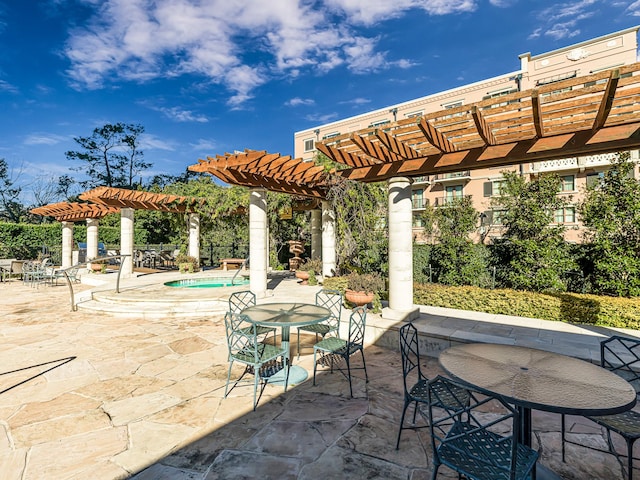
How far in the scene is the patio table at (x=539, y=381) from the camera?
187 cm

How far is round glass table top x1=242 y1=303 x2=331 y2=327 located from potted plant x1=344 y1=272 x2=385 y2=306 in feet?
6.12

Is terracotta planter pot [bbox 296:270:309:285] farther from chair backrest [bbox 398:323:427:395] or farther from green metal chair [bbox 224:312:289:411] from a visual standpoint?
green metal chair [bbox 224:312:289:411]

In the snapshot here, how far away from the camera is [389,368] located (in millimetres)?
4441

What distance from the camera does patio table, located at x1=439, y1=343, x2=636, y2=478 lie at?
1869 mm

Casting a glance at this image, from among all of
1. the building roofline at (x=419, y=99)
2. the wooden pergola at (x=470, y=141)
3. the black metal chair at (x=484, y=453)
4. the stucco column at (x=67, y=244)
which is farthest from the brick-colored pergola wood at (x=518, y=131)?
the building roofline at (x=419, y=99)

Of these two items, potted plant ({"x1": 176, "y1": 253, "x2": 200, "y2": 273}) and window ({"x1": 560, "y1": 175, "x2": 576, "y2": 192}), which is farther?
window ({"x1": 560, "y1": 175, "x2": 576, "y2": 192})

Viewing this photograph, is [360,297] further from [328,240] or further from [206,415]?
[328,240]

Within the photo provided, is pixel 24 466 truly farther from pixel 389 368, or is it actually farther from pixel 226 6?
pixel 226 6

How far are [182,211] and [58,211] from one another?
6393 mm

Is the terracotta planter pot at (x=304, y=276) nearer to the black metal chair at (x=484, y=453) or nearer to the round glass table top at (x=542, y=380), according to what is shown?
the round glass table top at (x=542, y=380)

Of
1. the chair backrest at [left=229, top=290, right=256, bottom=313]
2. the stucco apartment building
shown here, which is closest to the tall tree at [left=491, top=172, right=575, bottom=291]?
the chair backrest at [left=229, top=290, right=256, bottom=313]

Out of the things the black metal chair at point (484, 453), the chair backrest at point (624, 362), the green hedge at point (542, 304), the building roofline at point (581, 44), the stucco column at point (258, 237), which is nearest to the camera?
the black metal chair at point (484, 453)

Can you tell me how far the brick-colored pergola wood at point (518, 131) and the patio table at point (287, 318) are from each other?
2713 millimetres

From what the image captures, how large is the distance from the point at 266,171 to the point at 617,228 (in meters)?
7.50
